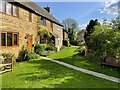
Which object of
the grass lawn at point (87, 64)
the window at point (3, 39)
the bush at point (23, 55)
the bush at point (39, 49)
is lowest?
the grass lawn at point (87, 64)

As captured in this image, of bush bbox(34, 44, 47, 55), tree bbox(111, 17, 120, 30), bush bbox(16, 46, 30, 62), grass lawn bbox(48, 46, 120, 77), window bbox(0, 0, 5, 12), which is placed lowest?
grass lawn bbox(48, 46, 120, 77)

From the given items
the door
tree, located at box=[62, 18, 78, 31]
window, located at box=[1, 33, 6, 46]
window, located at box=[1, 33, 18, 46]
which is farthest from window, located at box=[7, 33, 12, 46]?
tree, located at box=[62, 18, 78, 31]

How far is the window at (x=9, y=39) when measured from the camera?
767 inches

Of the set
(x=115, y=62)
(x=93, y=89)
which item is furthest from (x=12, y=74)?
(x=115, y=62)

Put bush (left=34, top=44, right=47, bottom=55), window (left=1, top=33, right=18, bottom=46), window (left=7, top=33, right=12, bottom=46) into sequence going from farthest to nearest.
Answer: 1. bush (left=34, top=44, right=47, bottom=55)
2. window (left=7, top=33, right=12, bottom=46)
3. window (left=1, top=33, right=18, bottom=46)

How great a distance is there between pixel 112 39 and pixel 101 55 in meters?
1.70

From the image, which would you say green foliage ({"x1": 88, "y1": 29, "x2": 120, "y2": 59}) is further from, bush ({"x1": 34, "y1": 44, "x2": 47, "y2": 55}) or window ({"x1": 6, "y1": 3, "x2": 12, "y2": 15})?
bush ({"x1": 34, "y1": 44, "x2": 47, "y2": 55})

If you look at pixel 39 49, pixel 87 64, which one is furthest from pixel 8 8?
pixel 87 64

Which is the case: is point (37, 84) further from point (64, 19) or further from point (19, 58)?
point (64, 19)

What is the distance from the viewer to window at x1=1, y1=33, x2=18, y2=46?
63.9 feet

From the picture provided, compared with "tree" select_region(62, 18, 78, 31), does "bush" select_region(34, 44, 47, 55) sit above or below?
below

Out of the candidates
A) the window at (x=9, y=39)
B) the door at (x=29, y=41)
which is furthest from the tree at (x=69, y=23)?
the window at (x=9, y=39)

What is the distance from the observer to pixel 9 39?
2064 centimetres

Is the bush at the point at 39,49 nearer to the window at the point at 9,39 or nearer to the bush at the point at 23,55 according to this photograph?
the bush at the point at 23,55
